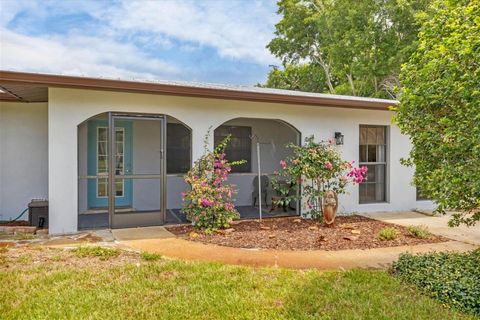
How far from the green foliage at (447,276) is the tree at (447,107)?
0.52 m

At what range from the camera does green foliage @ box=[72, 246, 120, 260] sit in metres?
4.87

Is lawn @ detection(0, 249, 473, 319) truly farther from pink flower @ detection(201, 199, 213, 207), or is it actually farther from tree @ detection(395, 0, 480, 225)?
pink flower @ detection(201, 199, 213, 207)

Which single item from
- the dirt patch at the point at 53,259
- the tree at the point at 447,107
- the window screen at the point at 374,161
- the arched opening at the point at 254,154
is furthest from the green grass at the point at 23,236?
the window screen at the point at 374,161

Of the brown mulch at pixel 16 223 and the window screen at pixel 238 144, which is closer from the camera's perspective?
the brown mulch at pixel 16 223

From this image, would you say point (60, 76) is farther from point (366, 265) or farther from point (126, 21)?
point (126, 21)

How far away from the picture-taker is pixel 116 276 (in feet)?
13.6

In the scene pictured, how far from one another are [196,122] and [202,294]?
14.1 ft

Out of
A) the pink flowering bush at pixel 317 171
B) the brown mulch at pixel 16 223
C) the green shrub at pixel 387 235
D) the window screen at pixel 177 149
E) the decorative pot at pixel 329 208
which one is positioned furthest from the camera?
the window screen at pixel 177 149

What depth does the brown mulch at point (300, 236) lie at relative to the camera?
227 inches

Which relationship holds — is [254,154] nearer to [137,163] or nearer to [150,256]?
[137,163]

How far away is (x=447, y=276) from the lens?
3863mm

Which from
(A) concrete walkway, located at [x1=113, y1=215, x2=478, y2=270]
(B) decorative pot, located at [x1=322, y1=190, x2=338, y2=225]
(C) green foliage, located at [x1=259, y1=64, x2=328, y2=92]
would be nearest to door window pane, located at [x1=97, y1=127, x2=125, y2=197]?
(A) concrete walkway, located at [x1=113, y1=215, x2=478, y2=270]

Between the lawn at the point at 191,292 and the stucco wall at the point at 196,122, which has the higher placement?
the stucco wall at the point at 196,122

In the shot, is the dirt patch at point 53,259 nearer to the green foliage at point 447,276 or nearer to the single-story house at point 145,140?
the single-story house at point 145,140
